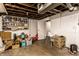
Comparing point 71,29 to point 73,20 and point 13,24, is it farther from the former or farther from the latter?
point 13,24

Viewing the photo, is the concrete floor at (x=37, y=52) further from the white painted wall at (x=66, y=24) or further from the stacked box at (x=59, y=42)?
the white painted wall at (x=66, y=24)

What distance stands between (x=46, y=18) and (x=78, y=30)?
Answer: 78cm

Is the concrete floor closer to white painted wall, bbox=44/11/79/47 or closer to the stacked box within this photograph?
the stacked box

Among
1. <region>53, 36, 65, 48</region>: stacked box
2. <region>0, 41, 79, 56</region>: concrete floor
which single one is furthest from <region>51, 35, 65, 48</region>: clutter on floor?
<region>0, 41, 79, 56</region>: concrete floor

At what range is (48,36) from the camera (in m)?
2.25

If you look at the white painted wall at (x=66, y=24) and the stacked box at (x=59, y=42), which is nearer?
the white painted wall at (x=66, y=24)

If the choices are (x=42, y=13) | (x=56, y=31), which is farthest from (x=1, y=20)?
(x=56, y=31)

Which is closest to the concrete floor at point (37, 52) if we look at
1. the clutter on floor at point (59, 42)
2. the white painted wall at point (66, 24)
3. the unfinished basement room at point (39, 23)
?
the unfinished basement room at point (39, 23)

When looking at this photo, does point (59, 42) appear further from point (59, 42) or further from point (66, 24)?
point (66, 24)

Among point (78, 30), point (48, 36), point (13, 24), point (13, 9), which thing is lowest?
point (48, 36)

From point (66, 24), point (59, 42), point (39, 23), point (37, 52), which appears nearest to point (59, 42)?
point (59, 42)

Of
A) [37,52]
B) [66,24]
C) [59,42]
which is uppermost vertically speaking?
[66,24]

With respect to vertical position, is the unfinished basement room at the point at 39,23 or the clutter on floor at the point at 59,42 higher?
the unfinished basement room at the point at 39,23

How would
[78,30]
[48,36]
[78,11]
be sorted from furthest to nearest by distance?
[48,36]
[78,30]
[78,11]
